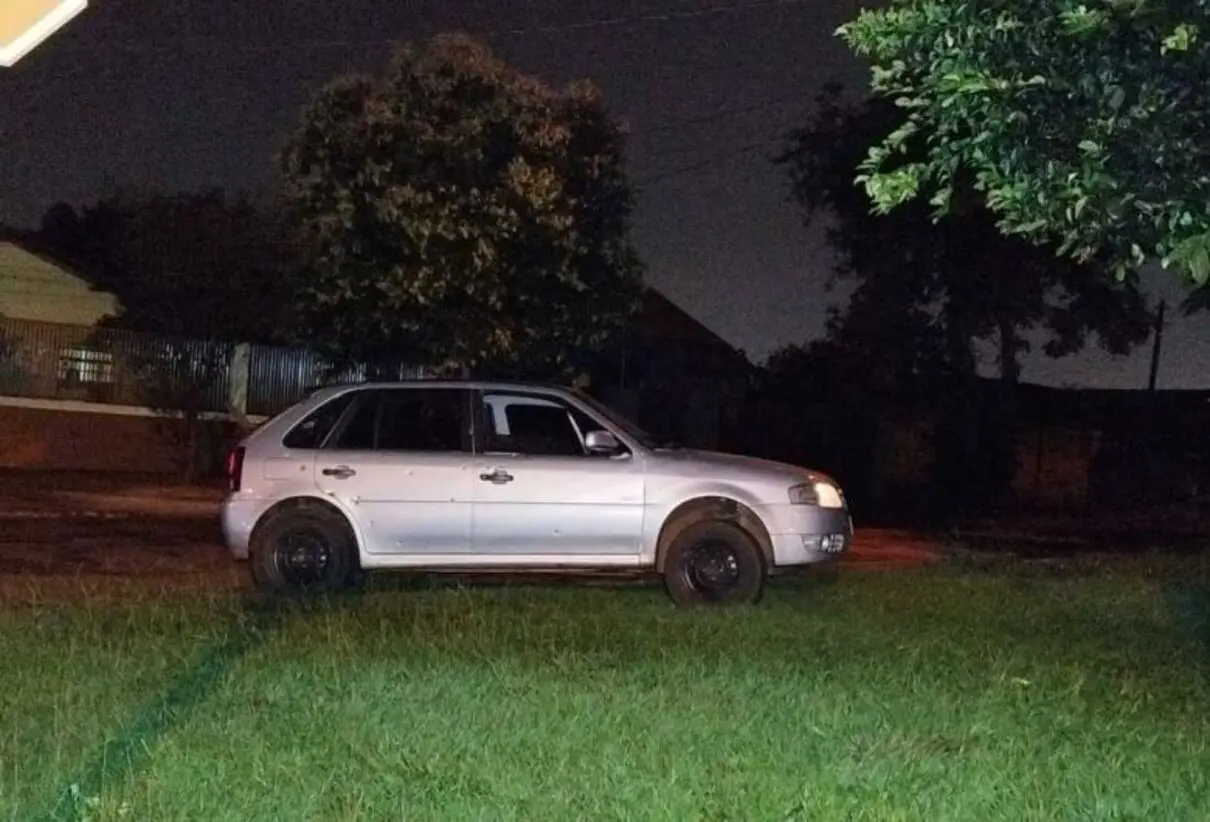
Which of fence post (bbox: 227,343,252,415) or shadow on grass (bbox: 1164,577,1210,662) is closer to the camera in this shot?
shadow on grass (bbox: 1164,577,1210,662)

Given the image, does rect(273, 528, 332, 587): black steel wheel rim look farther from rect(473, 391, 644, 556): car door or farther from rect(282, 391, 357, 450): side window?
rect(473, 391, 644, 556): car door

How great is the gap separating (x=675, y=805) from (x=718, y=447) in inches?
1004

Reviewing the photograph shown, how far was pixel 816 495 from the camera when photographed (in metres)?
12.2

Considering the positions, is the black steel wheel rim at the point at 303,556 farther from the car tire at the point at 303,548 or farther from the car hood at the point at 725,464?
the car hood at the point at 725,464

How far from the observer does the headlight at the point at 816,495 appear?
12.1 meters

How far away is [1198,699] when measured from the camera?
8734 mm

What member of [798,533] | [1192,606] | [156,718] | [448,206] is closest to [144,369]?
[448,206]

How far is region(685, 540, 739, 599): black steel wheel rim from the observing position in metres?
12.0

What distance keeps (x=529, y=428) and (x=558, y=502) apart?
0.65 meters

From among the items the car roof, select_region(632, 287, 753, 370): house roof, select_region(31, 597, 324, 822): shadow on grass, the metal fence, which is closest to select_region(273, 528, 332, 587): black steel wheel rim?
the car roof

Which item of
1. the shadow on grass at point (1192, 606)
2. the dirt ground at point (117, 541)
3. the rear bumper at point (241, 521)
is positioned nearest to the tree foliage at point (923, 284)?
the dirt ground at point (117, 541)

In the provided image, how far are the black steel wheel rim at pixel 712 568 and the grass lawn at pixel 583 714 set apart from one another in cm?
40

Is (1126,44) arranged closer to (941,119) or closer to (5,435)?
(941,119)

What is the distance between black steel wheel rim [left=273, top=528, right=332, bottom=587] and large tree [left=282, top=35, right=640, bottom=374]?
941 cm
